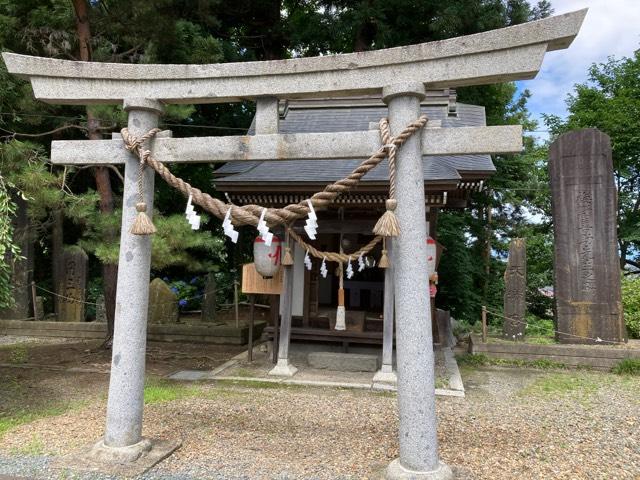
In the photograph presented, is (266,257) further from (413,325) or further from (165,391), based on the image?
(413,325)

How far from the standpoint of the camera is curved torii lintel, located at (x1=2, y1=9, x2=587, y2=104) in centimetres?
325

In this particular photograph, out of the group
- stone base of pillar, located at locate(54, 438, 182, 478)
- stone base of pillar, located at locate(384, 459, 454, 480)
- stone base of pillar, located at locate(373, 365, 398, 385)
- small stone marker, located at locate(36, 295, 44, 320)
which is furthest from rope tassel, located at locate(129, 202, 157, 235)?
small stone marker, located at locate(36, 295, 44, 320)

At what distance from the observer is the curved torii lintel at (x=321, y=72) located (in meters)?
3.25

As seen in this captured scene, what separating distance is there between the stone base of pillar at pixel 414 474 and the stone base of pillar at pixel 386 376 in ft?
11.4

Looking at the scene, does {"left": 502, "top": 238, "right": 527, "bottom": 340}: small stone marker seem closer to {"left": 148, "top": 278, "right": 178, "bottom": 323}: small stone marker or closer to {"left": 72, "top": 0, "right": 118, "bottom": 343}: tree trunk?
{"left": 72, "top": 0, "right": 118, "bottom": 343}: tree trunk

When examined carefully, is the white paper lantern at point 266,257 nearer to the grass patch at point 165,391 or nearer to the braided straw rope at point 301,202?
the grass patch at point 165,391

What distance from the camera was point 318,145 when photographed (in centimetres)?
366

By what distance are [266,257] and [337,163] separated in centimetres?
234

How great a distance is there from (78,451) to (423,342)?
2933 millimetres

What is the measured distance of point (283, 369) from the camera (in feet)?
24.1

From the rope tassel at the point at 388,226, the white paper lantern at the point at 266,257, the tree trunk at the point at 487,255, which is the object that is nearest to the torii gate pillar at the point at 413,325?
the rope tassel at the point at 388,226

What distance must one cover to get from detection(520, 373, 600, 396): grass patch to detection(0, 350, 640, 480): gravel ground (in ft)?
0.15

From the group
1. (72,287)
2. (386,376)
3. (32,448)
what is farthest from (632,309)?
(72,287)

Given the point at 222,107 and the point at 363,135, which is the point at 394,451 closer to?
the point at 363,135
